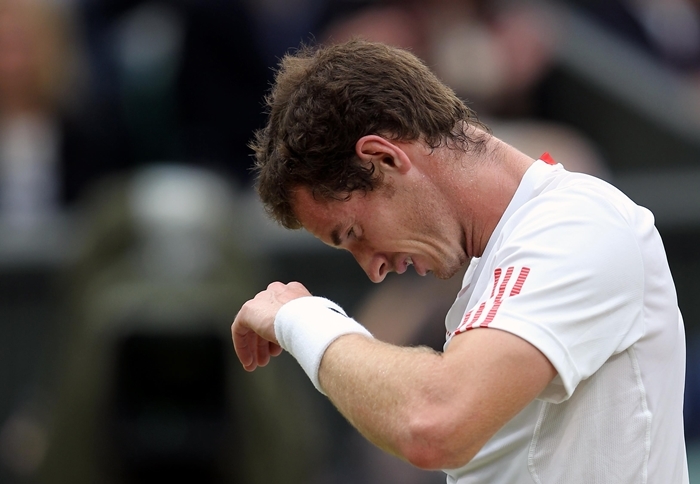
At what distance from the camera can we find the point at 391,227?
301cm

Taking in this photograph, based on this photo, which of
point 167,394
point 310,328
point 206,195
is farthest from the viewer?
point 206,195

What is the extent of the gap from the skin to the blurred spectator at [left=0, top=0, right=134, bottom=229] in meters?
4.37

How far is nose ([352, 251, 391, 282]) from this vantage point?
3098 mm

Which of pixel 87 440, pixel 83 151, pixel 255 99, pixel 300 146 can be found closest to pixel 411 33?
pixel 255 99

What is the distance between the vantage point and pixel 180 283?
5461mm

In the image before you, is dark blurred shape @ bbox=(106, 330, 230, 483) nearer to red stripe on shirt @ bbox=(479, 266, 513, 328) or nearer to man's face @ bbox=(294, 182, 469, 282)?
man's face @ bbox=(294, 182, 469, 282)

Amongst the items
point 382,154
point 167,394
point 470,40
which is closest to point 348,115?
point 382,154

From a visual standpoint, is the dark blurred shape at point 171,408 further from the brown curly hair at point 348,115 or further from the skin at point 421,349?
the brown curly hair at point 348,115

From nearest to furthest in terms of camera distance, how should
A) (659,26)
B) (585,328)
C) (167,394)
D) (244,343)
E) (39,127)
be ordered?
1. (585,328)
2. (244,343)
3. (167,394)
4. (39,127)
5. (659,26)

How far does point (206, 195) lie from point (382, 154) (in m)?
3.36

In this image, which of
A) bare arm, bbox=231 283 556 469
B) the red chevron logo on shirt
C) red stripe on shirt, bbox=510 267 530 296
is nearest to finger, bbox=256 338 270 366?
bare arm, bbox=231 283 556 469

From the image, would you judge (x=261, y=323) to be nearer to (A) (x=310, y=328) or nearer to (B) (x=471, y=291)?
(A) (x=310, y=328)

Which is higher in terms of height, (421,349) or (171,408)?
(421,349)

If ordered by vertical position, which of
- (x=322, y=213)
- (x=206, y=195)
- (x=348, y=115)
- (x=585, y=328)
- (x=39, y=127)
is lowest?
(x=39, y=127)
